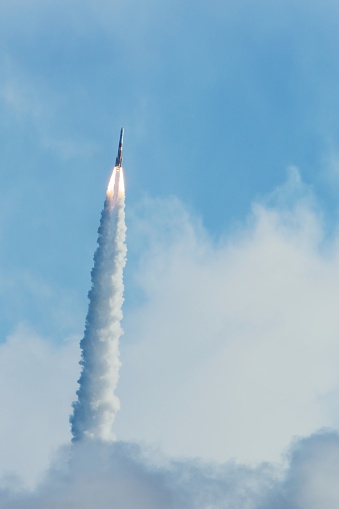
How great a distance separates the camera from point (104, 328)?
155625 millimetres

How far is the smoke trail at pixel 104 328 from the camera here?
152625 millimetres

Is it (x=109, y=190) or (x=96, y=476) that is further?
(x=96, y=476)

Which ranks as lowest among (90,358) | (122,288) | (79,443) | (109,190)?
(79,443)

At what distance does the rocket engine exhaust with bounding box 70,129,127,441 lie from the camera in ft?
501

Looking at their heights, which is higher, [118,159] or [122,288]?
[118,159]

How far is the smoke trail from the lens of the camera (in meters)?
153

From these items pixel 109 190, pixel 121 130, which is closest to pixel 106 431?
pixel 109 190

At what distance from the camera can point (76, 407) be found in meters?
153

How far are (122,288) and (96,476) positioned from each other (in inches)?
1411

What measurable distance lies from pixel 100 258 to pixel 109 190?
11196 mm

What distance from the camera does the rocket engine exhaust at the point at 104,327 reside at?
501 ft

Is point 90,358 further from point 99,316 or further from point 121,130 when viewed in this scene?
point 121,130

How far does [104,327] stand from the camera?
511 feet

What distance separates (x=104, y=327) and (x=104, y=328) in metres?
0.19
